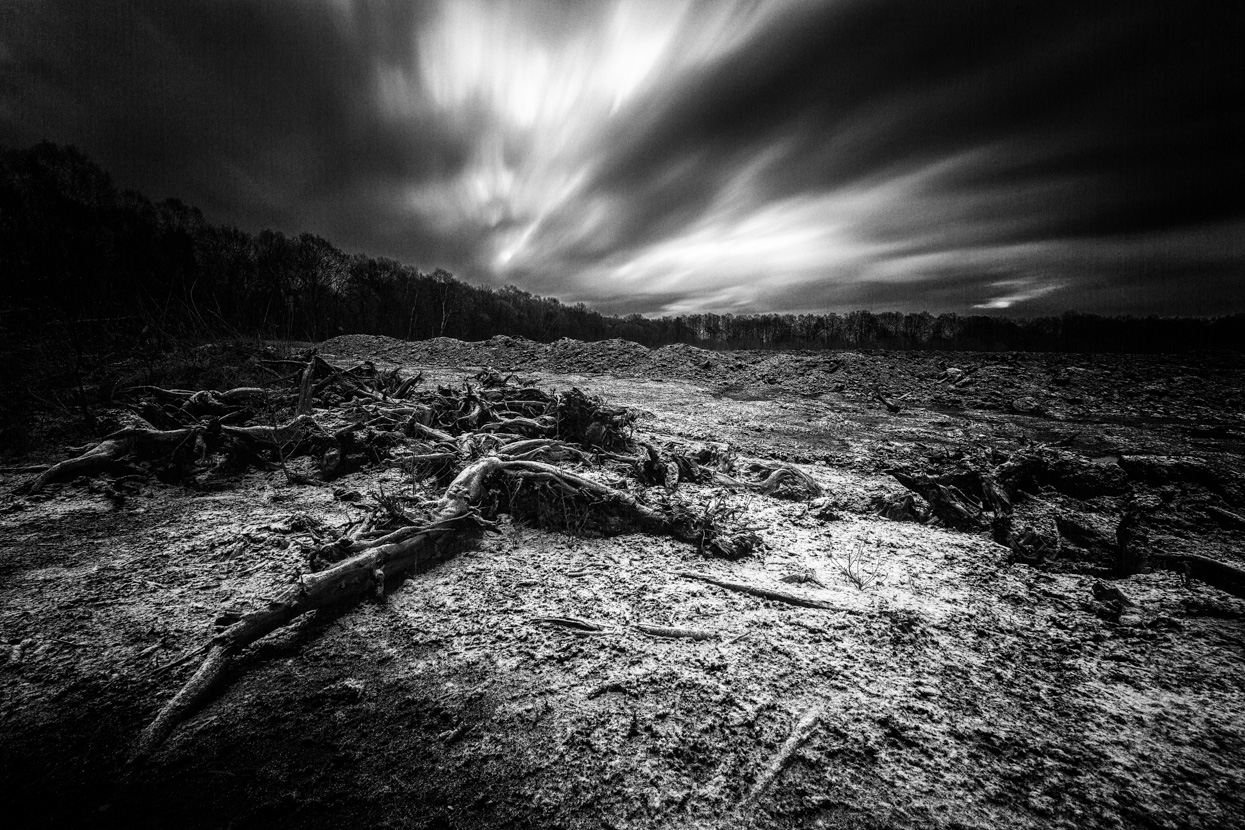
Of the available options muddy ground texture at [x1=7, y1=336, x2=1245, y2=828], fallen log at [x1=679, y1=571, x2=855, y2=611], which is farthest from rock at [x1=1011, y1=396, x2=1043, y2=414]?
fallen log at [x1=679, y1=571, x2=855, y2=611]

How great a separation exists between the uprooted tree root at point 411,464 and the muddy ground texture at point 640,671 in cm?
17

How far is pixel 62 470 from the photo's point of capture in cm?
432

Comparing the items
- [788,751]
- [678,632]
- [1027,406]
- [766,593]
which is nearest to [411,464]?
[678,632]

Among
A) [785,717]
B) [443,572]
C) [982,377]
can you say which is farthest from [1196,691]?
[982,377]

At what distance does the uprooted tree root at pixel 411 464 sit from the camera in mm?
2729

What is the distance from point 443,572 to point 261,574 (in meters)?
1.30

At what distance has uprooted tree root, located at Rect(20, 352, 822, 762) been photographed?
273 centimetres

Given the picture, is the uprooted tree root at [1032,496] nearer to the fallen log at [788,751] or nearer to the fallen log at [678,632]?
the fallen log at [788,751]

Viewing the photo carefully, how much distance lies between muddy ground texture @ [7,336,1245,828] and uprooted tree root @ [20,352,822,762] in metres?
0.17

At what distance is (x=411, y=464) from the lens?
16.4 ft

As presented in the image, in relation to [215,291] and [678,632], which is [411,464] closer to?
[678,632]

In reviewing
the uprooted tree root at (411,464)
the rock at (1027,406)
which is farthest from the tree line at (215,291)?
the rock at (1027,406)

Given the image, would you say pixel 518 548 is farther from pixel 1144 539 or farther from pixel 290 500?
pixel 1144 539

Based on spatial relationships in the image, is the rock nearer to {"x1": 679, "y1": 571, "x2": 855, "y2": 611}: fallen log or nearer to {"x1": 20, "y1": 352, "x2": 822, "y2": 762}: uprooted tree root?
{"x1": 20, "y1": 352, "x2": 822, "y2": 762}: uprooted tree root
